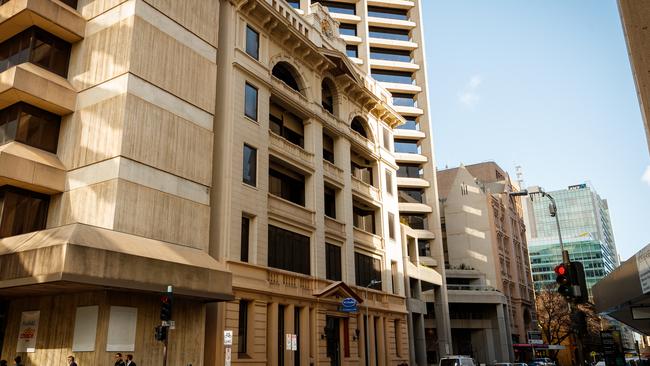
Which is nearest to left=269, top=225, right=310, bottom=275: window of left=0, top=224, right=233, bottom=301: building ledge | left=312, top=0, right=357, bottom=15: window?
left=0, top=224, right=233, bottom=301: building ledge

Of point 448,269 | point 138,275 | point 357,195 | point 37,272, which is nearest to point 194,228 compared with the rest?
point 138,275

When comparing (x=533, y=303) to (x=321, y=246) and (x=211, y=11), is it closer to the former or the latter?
(x=321, y=246)

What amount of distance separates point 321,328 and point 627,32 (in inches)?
1016

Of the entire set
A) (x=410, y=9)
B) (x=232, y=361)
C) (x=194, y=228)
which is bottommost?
(x=232, y=361)

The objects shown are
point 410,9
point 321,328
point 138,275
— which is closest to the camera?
point 138,275

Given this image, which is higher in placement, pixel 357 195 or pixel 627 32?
pixel 357 195

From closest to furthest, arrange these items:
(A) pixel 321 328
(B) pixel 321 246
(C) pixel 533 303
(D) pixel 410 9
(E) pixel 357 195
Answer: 1. (A) pixel 321 328
2. (B) pixel 321 246
3. (E) pixel 357 195
4. (D) pixel 410 9
5. (C) pixel 533 303

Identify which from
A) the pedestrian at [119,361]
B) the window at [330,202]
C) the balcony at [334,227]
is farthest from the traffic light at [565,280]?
the window at [330,202]

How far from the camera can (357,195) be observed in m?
42.5

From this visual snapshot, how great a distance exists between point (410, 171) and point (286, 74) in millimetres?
37286

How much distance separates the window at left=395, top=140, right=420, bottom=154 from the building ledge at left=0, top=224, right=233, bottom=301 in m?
50.0

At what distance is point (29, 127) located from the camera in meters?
25.7

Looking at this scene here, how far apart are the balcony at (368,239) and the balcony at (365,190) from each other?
3068 millimetres

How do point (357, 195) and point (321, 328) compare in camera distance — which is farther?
point (357, 195)
